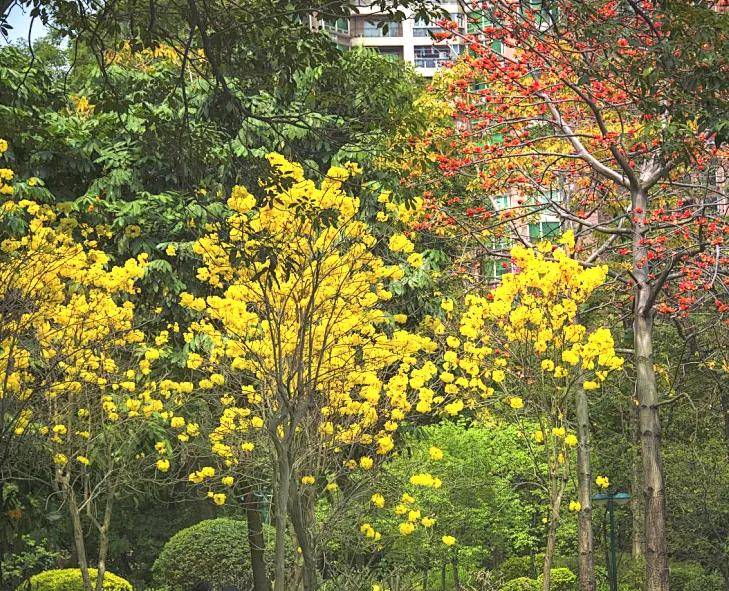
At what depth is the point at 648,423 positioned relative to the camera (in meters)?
10.3

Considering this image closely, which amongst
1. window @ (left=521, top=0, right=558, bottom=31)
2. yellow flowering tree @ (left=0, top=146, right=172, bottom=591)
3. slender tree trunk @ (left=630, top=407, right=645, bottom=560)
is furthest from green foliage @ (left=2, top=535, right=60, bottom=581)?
slender tree trunk @ (left=630, top=407, right=645, bottom=560)

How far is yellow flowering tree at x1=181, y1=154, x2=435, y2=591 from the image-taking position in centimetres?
751

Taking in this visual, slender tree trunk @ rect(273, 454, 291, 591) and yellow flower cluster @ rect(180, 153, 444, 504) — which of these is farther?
yellow flower cluster @ rect(180, 153, 444, 504)

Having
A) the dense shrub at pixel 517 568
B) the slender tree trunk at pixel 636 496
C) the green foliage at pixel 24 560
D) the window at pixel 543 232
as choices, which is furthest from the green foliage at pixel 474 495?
the green foliage at pixel 24 560

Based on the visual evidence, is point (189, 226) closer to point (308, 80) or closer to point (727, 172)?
point (308, 80)

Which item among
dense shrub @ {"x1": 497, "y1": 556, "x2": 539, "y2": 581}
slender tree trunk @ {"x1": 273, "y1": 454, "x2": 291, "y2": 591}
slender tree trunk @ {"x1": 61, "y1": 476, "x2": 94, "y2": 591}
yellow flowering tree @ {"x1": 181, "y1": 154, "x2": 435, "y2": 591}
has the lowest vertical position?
dense shrub @ {"x1": 497, "y1": 556, "x2": 539, "y2": 581}

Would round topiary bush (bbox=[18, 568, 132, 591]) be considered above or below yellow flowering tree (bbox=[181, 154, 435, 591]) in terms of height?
below

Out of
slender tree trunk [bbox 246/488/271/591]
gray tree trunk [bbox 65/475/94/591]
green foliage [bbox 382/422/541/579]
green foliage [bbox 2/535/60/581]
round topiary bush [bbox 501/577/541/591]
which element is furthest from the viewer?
round topiary bush [bbox 501/577/541/591]

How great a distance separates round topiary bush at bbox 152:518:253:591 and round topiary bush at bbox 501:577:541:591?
4785 millimetres

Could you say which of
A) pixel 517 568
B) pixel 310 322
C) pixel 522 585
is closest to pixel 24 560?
pixel 522 585

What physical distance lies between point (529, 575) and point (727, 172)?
10.1 metres

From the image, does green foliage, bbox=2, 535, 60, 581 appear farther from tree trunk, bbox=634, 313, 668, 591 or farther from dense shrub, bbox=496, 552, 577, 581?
dense shrub, bbox=496, 552, 577, 581

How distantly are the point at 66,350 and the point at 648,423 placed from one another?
18.6 ft

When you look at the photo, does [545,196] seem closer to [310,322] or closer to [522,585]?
[310,322]
